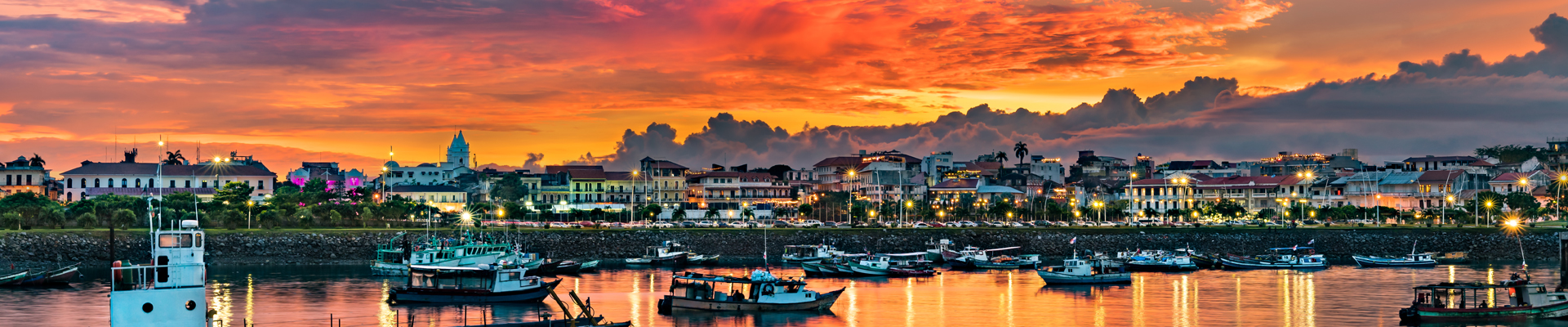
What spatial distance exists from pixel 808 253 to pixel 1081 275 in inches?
1254

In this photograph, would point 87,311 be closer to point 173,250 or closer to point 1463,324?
point 173,250

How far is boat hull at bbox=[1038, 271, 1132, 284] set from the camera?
76688mm

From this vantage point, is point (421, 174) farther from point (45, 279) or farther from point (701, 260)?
point (45, 279)

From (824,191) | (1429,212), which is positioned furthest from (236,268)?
(1429,212)

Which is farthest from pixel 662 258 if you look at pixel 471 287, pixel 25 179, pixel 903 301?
pixel 25 179

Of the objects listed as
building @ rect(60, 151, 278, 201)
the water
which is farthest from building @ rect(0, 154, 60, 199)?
the water

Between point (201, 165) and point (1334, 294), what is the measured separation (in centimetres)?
13014

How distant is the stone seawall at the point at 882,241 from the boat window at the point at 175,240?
59.5 m

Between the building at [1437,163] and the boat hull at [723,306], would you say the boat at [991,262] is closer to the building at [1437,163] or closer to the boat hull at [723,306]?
the boat hull at [723,306]

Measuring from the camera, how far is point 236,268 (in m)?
87.9

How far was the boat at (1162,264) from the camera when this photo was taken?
92250mm

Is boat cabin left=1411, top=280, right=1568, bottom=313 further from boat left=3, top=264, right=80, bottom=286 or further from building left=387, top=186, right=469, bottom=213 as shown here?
building left=387, top=186, right=469, bottom=213

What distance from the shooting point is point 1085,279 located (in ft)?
252

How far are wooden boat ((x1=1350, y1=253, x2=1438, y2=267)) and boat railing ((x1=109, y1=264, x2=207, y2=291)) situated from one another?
86421mm
